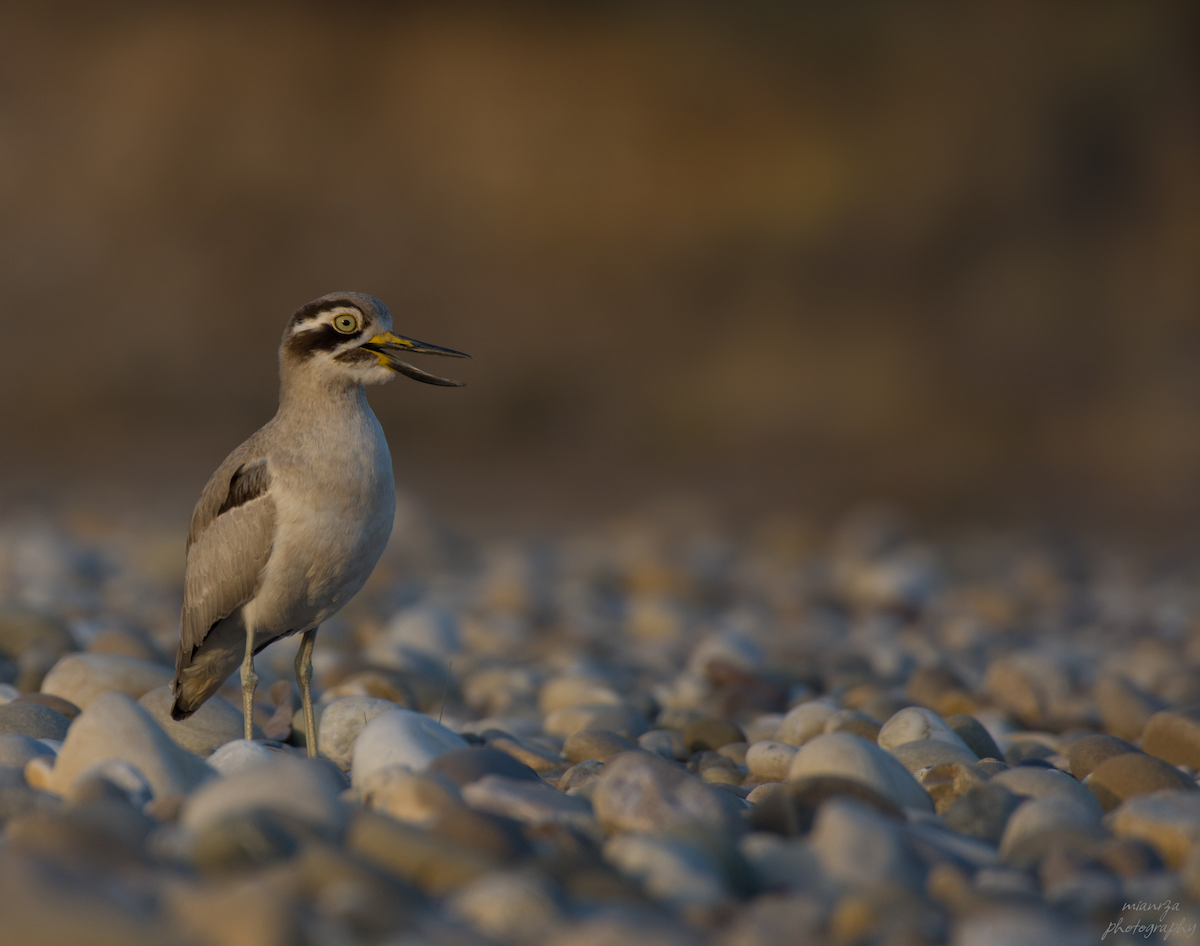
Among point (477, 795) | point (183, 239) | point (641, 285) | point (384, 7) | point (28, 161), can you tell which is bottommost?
point (477, 795)

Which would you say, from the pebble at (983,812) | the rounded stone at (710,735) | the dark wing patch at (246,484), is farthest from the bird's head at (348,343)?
the pebble at (983,812)

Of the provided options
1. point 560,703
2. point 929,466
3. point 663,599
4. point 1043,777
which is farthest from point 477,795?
point 929,466

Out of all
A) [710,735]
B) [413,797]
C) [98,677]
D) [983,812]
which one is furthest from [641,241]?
[413,797]

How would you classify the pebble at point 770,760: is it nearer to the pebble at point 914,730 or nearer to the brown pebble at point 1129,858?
the pebble at point 914,730

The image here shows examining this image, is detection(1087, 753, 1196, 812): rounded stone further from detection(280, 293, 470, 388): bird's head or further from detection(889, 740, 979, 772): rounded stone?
detection(280, 293, 470, 388): bird's head

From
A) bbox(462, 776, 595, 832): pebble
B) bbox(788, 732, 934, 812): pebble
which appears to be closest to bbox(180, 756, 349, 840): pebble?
bbox(462, 776, 595, 832): pebble

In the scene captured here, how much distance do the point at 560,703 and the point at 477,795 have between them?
2743mm

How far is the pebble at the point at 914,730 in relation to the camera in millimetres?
4289

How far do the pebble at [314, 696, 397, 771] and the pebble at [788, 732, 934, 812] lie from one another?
1.68 metres

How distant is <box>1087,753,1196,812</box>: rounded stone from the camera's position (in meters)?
3.64

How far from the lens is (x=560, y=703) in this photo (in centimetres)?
586

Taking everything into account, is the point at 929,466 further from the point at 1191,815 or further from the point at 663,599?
the point at 1191,815

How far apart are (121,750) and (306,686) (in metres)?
1.14

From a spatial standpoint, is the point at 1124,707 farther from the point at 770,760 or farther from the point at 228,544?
the point at 228,544
